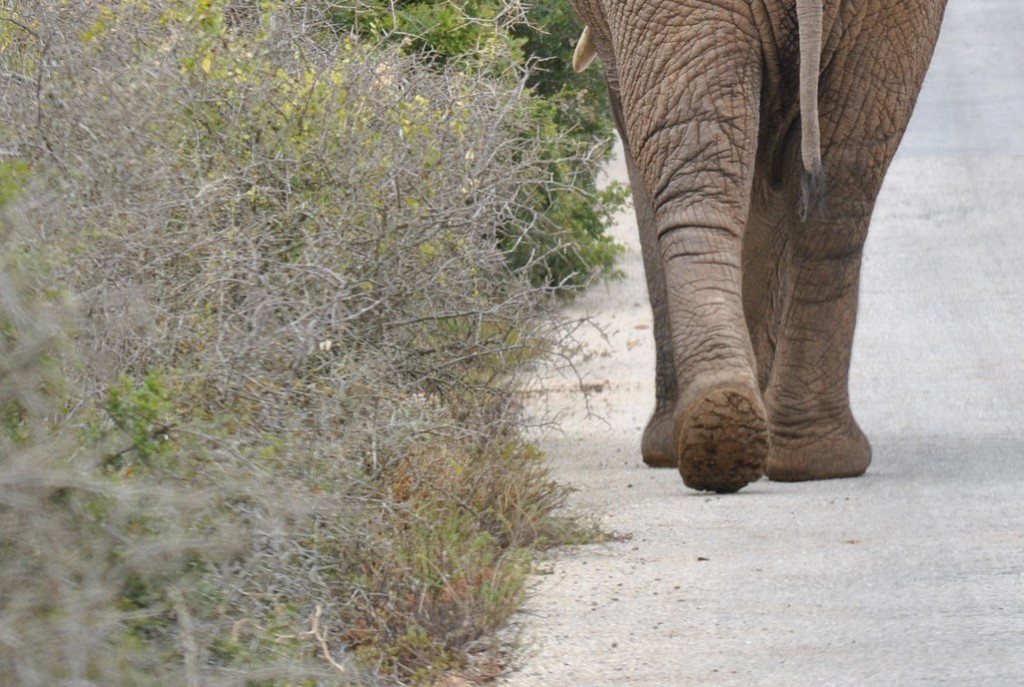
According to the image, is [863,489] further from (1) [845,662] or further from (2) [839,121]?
(1) [845,662]

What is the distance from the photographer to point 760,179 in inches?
324

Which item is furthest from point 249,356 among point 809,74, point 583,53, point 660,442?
point 583,53

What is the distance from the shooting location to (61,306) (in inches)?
170

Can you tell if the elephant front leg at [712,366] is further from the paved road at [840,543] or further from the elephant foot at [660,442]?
the elephant foot at [660,442]

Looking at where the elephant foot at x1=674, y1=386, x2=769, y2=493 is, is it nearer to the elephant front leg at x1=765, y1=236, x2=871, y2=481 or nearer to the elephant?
the elephant

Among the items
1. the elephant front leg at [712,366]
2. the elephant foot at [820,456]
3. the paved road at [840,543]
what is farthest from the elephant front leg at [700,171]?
the elephant foot at [820,456]

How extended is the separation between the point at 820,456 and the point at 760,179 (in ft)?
3.88

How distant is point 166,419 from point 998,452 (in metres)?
4.88

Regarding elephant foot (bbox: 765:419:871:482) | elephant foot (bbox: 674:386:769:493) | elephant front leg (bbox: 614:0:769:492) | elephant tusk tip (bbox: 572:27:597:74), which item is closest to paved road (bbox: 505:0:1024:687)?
elephant foot (bbox: 765:419:871:482)

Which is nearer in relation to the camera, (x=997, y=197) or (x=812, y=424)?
(x=812, y=424)

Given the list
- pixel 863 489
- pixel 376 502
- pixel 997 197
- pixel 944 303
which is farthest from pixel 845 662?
pixel 997 197

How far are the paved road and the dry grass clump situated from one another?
0.36 m

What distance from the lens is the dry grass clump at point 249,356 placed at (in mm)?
4090

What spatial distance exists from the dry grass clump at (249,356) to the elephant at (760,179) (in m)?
0.56
